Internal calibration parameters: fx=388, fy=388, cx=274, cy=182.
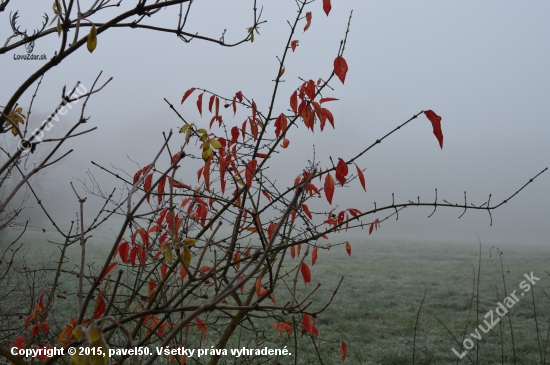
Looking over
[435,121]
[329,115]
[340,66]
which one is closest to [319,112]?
[329,115]

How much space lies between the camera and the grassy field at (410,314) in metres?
3.92

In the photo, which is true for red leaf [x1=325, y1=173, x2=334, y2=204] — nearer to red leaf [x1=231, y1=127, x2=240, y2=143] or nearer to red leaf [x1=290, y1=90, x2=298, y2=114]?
red leaf [x1=290, y1=90, x2=298, y2=114]

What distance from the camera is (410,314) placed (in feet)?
17.9

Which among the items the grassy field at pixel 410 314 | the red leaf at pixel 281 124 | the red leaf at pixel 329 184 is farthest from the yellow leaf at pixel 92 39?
the grassy field at pixel 410 314

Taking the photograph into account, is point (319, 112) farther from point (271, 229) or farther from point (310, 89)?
point (271, 229)

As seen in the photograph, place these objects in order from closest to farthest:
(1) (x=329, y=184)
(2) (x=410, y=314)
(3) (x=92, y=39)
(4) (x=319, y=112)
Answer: (3) (x=92, y=39), (1) (x=329, y=184), (4) (x=319, y=112), (2) (x=410, y=314)

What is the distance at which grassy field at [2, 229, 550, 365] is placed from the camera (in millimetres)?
3925

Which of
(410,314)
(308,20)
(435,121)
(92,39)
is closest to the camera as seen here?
(92,39)

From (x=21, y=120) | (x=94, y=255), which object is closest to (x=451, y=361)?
(x=21, y=120)

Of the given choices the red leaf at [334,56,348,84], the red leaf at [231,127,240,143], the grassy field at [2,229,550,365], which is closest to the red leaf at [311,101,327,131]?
the red leaf at [334,56,348,84]

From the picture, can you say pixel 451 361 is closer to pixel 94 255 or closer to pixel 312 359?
pixel 312 359

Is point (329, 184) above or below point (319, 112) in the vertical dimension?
below

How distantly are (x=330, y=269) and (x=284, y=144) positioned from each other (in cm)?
762

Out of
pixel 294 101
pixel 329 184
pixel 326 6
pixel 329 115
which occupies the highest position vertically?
pixel 326 6
